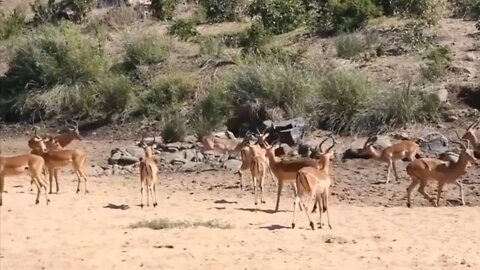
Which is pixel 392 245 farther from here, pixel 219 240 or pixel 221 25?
pixel 221 25

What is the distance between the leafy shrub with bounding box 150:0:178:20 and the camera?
1590 inches

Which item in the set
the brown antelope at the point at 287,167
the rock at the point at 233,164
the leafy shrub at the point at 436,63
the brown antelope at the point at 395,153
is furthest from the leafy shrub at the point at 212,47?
the brown antelope at the point at 287,167

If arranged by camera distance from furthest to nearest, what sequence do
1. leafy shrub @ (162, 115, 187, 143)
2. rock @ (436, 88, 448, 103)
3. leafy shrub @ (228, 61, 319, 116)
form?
1. leafy shrub @ (228, 61, 319, 116)
2. leafy shrub @ (162, 115, 187, 143)
3. rock @ (436, 88, 448, 103)

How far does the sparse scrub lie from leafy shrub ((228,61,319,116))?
428 inches

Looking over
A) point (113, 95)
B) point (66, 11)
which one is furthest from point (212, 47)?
point (66, 11)

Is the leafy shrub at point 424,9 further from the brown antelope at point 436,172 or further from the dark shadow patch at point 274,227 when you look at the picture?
the dark shadow patch at point 274,227

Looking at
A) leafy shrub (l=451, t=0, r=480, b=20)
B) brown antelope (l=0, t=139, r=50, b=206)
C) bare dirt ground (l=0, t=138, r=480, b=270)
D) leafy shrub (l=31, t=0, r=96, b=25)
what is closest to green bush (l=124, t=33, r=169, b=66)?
leafy shrub (l=31, t=0, r=96, b=25)

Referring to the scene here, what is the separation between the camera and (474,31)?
31781mm

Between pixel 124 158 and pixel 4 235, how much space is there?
7981mm

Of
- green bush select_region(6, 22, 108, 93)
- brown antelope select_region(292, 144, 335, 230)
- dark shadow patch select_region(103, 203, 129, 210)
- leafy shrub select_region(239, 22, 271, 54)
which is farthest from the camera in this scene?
leafy shrub select_region(239, 22, 271, 54)

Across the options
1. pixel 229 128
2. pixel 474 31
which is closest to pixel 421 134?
pixel 229 128

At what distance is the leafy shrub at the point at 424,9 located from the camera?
32781 millimetres

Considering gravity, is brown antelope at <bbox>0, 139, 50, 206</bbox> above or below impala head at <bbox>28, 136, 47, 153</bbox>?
above

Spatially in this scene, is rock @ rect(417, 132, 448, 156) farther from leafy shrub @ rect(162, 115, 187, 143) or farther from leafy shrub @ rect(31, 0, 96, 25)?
leafy shrub @ rect(31, 0, 96, 25)
